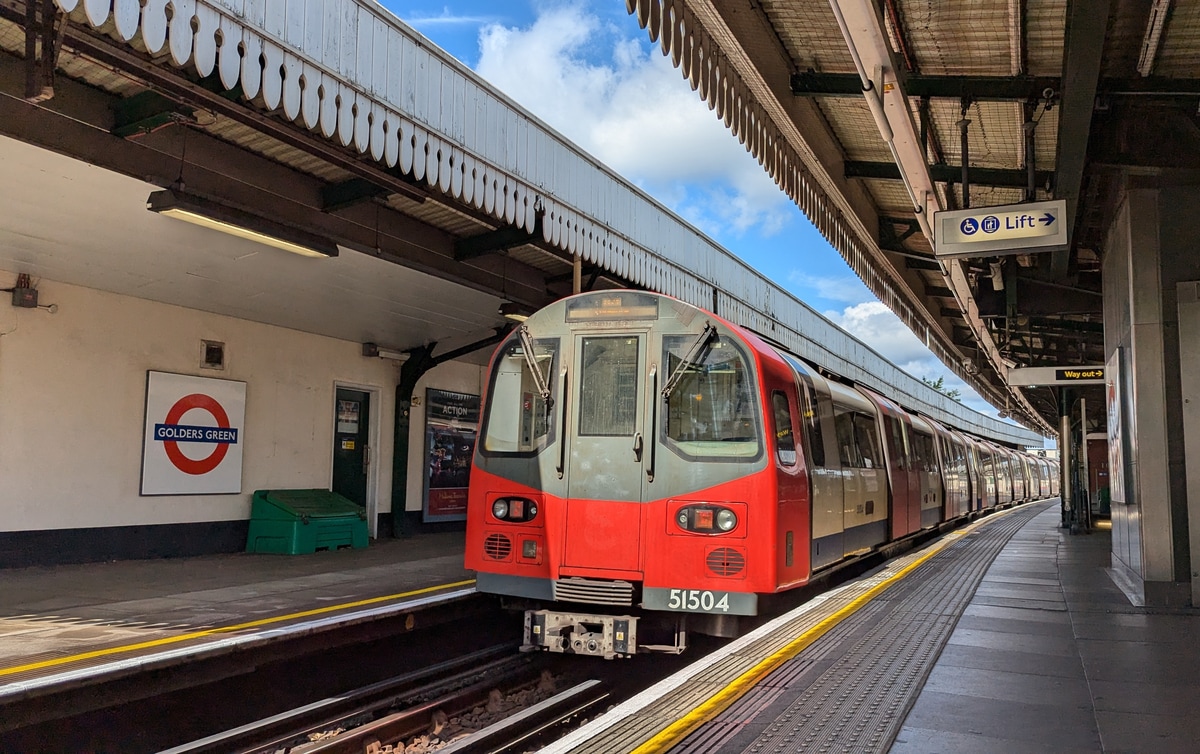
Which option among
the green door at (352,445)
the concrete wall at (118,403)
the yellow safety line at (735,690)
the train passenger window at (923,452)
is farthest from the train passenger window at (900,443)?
the concrete wall at (118,403)

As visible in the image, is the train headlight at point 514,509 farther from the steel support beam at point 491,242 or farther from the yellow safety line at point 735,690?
the steel support beam at point 491,242

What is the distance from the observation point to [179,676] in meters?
5.81

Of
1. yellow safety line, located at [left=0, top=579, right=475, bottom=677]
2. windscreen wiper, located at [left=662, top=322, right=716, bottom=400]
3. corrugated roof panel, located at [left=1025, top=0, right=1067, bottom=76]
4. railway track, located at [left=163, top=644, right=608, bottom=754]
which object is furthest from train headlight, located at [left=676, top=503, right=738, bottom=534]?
corrugated roof panel, located at [left=1025, top=0, right=1067, bottom=76]

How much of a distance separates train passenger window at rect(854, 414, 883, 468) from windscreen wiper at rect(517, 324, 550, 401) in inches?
166

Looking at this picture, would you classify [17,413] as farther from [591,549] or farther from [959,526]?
[959,526]

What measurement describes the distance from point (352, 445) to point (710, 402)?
8.65m

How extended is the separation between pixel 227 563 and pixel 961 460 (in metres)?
15.4

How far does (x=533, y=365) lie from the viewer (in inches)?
269

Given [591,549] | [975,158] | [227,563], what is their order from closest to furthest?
[591,549]
[975,158]
[227,563]

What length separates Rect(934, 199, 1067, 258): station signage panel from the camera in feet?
24.0

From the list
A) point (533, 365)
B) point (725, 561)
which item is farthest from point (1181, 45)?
point (533, 365)

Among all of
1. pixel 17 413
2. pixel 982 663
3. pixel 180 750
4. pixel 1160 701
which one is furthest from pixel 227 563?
pixel 1160 701

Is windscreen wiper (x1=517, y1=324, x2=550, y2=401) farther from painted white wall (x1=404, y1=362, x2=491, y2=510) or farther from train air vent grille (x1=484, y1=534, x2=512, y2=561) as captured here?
painted white wall (x1=404, y1=362, x2=491, y2=510)

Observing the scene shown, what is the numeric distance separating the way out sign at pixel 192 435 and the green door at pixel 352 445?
203cm
